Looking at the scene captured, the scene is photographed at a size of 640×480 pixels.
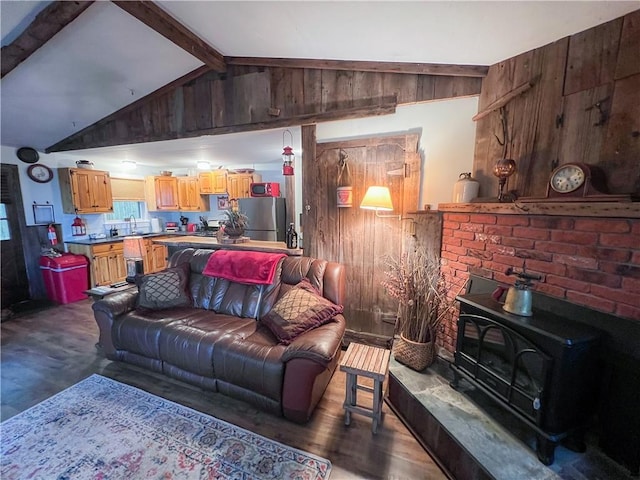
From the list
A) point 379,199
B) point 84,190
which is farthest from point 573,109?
point 84,190

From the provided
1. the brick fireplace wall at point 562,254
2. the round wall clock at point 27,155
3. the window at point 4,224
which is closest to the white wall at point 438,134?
the brick fireplace wall at point 562,254

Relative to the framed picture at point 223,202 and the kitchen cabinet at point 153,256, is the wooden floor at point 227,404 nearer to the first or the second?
the kitchen cabinet at point 153,256

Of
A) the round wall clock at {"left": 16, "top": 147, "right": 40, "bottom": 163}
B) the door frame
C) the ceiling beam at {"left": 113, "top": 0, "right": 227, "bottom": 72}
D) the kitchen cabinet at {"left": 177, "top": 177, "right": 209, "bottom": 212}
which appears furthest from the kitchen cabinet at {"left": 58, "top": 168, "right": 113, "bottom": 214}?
the ceiling beam at {"left": 113, "top": 0, "right": 227, "bottom": 72}

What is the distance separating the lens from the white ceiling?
148cm

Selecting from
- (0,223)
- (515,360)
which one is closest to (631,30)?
(515,360)

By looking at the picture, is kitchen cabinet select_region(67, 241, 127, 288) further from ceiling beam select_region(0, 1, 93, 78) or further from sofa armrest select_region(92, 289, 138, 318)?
ceiling beam select_region(0, 1, 93, 78)

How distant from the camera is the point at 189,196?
5.58 metres

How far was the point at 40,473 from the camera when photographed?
150 cm

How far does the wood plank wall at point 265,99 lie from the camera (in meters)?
2.28

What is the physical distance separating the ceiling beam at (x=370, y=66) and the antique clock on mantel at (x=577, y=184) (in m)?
1.03

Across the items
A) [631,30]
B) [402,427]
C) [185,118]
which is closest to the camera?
[631,30]

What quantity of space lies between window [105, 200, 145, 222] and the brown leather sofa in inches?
138

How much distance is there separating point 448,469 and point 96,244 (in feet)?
17.8

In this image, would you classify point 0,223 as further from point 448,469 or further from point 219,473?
point 448,469
